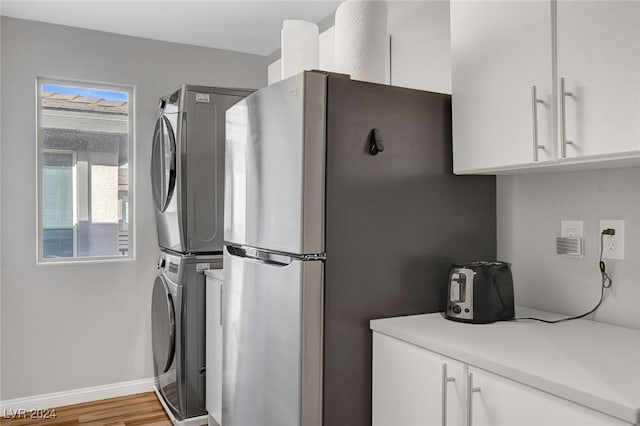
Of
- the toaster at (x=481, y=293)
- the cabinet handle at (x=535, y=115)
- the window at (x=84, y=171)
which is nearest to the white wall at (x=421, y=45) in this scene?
the cabinet handle at (x=535, y=115)

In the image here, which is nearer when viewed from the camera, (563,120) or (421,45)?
(563,120)

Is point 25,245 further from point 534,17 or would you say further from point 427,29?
point 534,17

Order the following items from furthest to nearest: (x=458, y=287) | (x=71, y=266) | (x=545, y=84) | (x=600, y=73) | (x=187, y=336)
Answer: (x=71, y=266), (x=187, y=336), (x=458, y=287), (x=545, y=84), (x=600, y=73)

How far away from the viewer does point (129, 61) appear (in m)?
3.46

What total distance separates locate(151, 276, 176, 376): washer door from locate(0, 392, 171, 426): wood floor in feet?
0.76

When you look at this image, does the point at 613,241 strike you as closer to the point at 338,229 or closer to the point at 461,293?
the point at 461,293

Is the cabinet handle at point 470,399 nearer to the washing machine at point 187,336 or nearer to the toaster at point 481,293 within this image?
the toaster at point 481,293

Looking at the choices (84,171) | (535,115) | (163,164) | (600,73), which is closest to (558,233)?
(535,115)

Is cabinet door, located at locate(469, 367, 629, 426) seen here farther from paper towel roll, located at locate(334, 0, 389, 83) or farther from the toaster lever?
paper towel roll, located at locate(334, 0, 389, 83)

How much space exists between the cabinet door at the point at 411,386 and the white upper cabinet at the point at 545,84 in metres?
0.63

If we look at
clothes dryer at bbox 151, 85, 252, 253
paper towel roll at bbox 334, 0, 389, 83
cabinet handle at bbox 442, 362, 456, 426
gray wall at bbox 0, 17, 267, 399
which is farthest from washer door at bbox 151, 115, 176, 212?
cabinet handle at bbox 442, 362, 456, 426

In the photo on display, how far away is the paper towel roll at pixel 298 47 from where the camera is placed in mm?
2150

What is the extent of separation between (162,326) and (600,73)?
2.68m

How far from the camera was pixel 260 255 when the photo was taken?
74.5 inches
